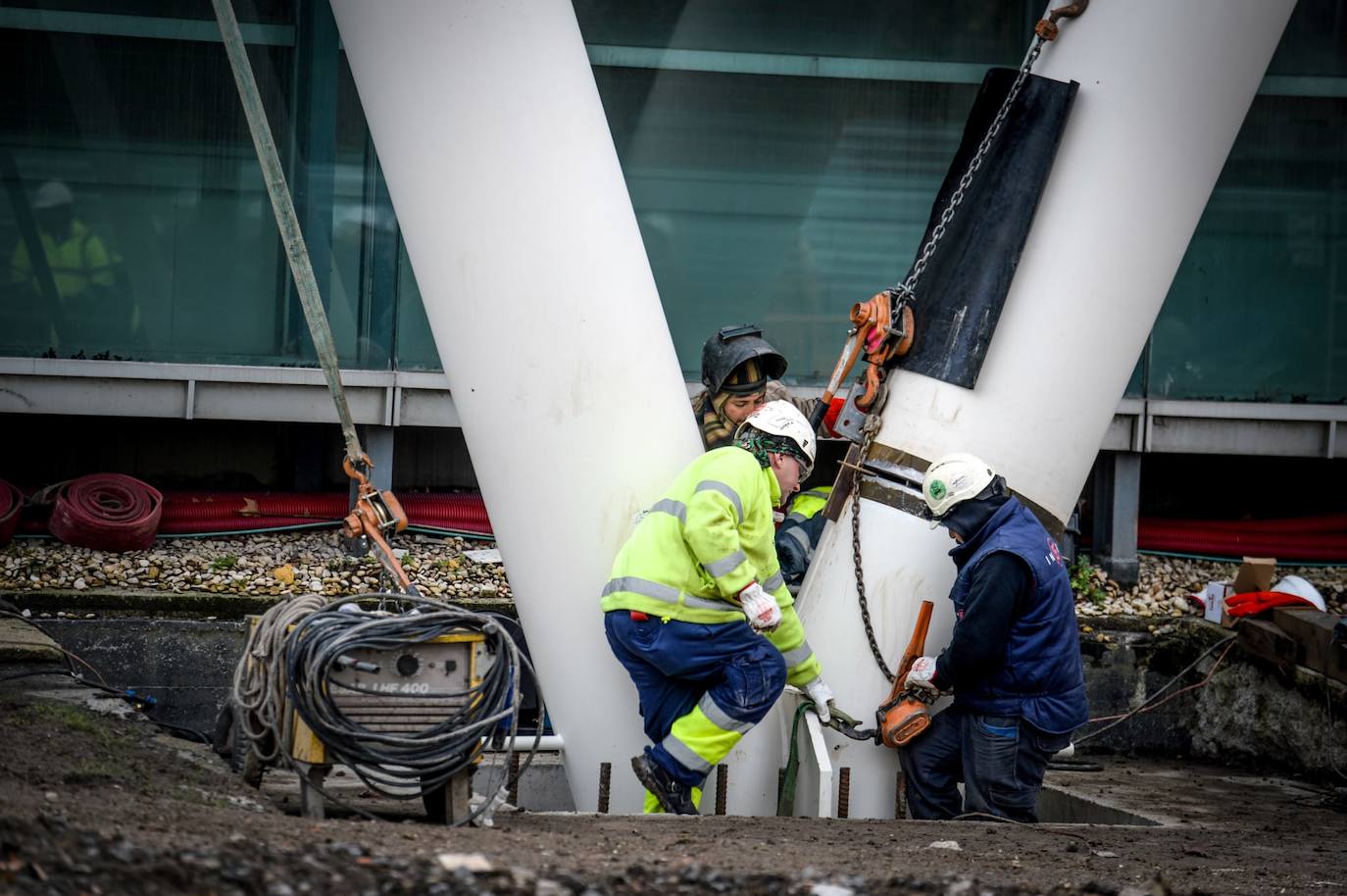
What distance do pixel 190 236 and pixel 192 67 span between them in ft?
3.56

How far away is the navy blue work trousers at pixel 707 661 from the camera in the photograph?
510 centimetres

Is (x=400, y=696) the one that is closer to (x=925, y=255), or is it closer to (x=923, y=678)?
(x=923, y=678)

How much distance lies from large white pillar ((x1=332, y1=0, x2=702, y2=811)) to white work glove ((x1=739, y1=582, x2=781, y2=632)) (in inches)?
26.1

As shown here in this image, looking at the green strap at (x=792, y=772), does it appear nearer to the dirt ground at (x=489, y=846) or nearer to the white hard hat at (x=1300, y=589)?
the dirt ground at (x=489, y=846)

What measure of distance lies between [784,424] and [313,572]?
3.75 metres

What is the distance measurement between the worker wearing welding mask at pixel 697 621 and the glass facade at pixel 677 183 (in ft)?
11.6

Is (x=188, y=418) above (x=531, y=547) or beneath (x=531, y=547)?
above

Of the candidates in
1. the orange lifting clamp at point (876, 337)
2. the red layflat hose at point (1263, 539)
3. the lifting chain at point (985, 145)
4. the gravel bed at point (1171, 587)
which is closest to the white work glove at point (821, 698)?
the orange lifting clamp at point (876, 337)

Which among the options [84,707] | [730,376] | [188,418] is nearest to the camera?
[84,707]

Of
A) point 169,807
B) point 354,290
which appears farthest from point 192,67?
point 169,807

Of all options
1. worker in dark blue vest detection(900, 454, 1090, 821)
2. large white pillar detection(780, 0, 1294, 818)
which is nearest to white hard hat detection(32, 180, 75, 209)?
large white pillar detection(780, 0, 1294, 818)

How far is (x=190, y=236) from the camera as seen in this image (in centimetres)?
838

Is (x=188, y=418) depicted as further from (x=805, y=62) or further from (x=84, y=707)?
(x=805, y=62)

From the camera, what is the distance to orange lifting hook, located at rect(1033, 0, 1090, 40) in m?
5.51
